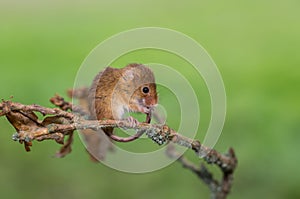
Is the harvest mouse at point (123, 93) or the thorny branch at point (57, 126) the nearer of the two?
the thorny branch at point (57, 126)

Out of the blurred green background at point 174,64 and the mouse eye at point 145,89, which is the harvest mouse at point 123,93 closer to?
the mouse eye at point 145,89

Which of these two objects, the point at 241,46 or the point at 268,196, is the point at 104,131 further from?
the point at 241,46

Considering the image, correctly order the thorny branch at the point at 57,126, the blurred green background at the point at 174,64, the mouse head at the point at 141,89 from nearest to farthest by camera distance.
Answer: the thorny branch at the point at 57,126
the mouse head at the point at 141,89
the blurred green background at the point at 174,64

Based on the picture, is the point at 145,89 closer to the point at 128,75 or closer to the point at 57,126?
the point at 128,75

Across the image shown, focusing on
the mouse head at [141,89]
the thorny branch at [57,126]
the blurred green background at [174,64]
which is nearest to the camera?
the thorny branch at [57,126]

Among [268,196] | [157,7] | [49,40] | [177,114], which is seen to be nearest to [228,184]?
[268,196]

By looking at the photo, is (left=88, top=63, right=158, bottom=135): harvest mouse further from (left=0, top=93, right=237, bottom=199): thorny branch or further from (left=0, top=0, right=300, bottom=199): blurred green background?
(left=0, top=0, right=300, bottom=199): blurred green background

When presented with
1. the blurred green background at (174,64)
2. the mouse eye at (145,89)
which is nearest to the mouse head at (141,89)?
the mouse eye at (145,89)

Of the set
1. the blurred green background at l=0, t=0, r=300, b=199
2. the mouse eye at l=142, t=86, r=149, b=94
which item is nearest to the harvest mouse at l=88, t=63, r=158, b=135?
the mouse eye at l=142, t=86, r=149, b=94
